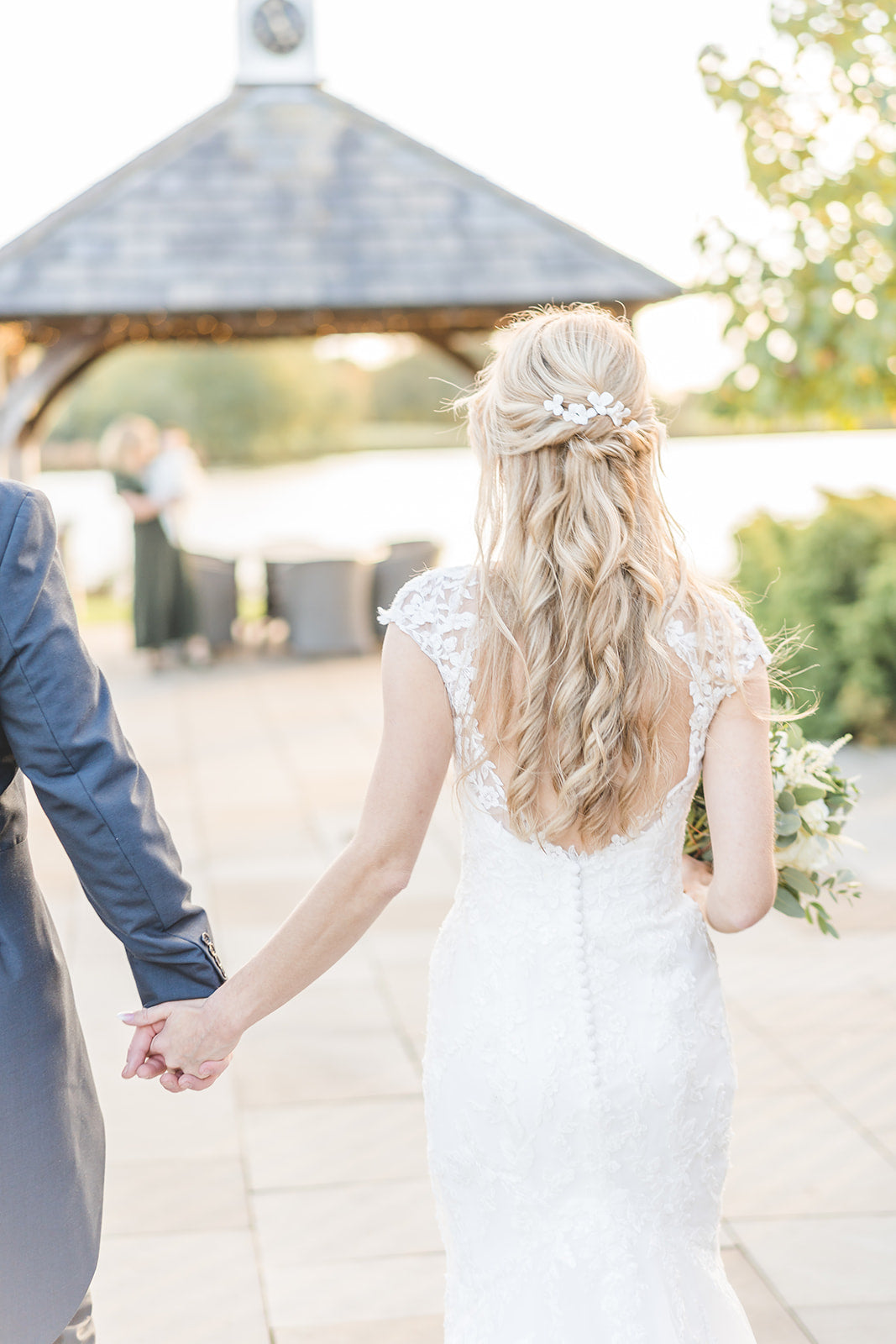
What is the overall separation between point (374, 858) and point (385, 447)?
1725 inches

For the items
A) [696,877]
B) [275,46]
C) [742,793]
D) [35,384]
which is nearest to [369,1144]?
[696,877]

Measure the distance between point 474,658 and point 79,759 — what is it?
56 centimetres

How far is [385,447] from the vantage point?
4538 centimetres

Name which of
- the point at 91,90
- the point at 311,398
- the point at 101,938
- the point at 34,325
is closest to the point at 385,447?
the point at 311,398

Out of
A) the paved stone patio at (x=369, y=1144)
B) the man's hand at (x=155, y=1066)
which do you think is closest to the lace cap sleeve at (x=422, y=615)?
the man's hand at (x=155, y=1066)

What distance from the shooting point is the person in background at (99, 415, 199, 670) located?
11.9 meters

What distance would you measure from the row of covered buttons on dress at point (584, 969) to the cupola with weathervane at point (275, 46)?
39.2 ft

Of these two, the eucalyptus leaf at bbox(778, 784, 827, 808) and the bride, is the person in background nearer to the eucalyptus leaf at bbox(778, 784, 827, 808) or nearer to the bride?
the eucalyptus leaf at bbox(778, 784, 827, 808)

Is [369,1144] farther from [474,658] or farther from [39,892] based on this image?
[474,658]

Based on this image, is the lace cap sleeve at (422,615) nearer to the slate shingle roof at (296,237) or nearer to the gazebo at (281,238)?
the gazebo at (281,238)

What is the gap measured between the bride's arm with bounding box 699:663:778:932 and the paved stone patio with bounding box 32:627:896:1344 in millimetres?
1299

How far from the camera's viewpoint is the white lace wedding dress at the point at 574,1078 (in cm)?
213

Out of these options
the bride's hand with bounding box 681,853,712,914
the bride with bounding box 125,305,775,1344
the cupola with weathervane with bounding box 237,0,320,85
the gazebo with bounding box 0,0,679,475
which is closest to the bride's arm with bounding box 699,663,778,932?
the bride with bounding box 125,305,775,1344

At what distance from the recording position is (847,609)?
9141mm
